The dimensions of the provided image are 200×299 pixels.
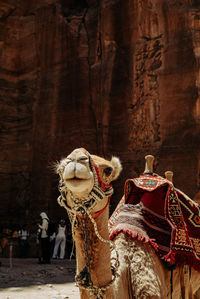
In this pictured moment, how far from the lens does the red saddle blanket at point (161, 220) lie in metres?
3.76

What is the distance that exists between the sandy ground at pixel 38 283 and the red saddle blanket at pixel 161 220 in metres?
3.39

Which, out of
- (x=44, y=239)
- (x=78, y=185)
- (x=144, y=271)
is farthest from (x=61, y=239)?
(x=78, y=185)

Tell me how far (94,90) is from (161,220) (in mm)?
13360

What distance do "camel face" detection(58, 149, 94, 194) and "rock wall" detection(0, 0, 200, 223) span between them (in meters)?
11.2

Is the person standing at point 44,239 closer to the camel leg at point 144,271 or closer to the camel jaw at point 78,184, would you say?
the camel leg at point 144,271

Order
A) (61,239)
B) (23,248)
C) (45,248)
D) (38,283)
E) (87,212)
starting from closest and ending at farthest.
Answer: (87,212) < (38,283) < (45,248) < (61,239) < (23,248)

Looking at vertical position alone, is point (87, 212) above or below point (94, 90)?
below

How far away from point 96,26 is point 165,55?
14.7ft

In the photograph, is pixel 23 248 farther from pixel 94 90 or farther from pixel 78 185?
pixel 78 185

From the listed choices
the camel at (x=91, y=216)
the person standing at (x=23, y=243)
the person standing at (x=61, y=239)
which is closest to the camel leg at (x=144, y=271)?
the camel at (x=91, y=216)

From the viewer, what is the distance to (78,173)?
81.9 inches

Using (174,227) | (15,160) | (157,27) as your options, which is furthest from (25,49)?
(174,227)

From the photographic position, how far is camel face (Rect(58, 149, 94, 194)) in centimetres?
208

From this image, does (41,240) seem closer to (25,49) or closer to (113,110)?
(113,110)
